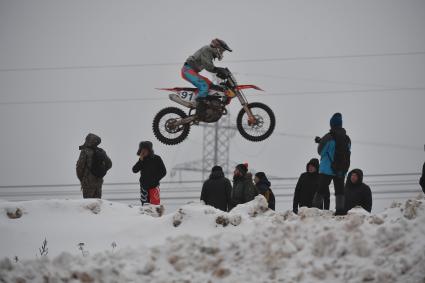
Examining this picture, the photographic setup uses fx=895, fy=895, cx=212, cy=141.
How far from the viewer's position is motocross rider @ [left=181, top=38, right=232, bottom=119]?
635 inches

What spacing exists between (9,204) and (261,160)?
344 ft

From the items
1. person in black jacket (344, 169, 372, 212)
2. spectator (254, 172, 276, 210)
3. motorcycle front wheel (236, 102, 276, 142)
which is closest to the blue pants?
motorcycle front wheel (236, 102, 276, 142)

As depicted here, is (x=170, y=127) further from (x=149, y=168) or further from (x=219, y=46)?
(x=149, y=168)

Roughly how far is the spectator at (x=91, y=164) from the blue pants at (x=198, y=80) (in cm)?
302

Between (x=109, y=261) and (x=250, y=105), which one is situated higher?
(x=250, y=105)

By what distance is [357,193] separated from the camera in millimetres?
13562

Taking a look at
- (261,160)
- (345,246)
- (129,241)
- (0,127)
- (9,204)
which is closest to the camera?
(345,246)

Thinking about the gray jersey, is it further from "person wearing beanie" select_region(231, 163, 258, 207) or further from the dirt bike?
"person wearing beanie" select_region(231, 163, 258, 207)

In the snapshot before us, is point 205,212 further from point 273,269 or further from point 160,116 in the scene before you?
point 160,116

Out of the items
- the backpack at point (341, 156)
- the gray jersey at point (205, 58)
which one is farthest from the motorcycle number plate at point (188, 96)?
the backpack at point (341, 156)

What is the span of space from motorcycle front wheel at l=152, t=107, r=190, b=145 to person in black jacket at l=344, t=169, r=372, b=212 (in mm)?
4656

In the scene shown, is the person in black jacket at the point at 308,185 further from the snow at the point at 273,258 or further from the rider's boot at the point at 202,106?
the snow at the point at 273,258

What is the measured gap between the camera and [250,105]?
17.2 meters

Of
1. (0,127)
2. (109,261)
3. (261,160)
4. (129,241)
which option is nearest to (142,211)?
(129,241)
